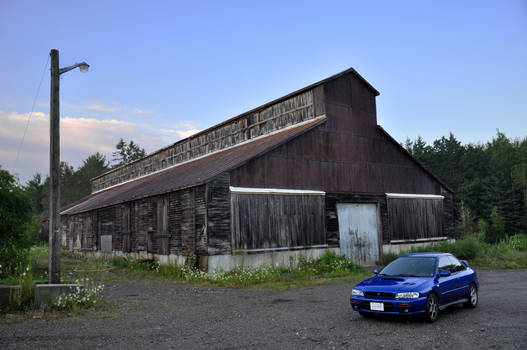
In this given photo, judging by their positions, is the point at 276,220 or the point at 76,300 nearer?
the point at 76,300

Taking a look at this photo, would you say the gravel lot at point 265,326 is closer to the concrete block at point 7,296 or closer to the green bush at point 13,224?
the concrete block at point 7,296

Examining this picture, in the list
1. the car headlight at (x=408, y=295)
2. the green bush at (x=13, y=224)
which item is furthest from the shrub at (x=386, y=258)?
the green bush at (x=13, y=224)

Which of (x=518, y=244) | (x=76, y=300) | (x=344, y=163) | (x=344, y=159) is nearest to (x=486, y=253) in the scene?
(x=518, y=244)

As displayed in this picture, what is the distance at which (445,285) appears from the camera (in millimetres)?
9234

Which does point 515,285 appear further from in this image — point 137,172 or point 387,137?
point 137,172

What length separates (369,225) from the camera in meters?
22.7

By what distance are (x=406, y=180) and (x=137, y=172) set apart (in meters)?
26.7

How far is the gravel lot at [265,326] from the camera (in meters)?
7.34

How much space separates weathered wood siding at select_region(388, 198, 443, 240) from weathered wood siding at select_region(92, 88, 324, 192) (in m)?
7.46

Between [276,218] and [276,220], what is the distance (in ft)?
0.30

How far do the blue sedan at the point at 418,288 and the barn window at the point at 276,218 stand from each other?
8.64 metres

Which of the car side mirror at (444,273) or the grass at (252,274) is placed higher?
the car side mirror at (444,273)

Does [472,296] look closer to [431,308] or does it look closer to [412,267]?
[412,267]

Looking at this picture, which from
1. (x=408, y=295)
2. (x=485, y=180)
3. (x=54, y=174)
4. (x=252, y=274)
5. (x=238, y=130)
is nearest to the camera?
(x=408, y=295)
